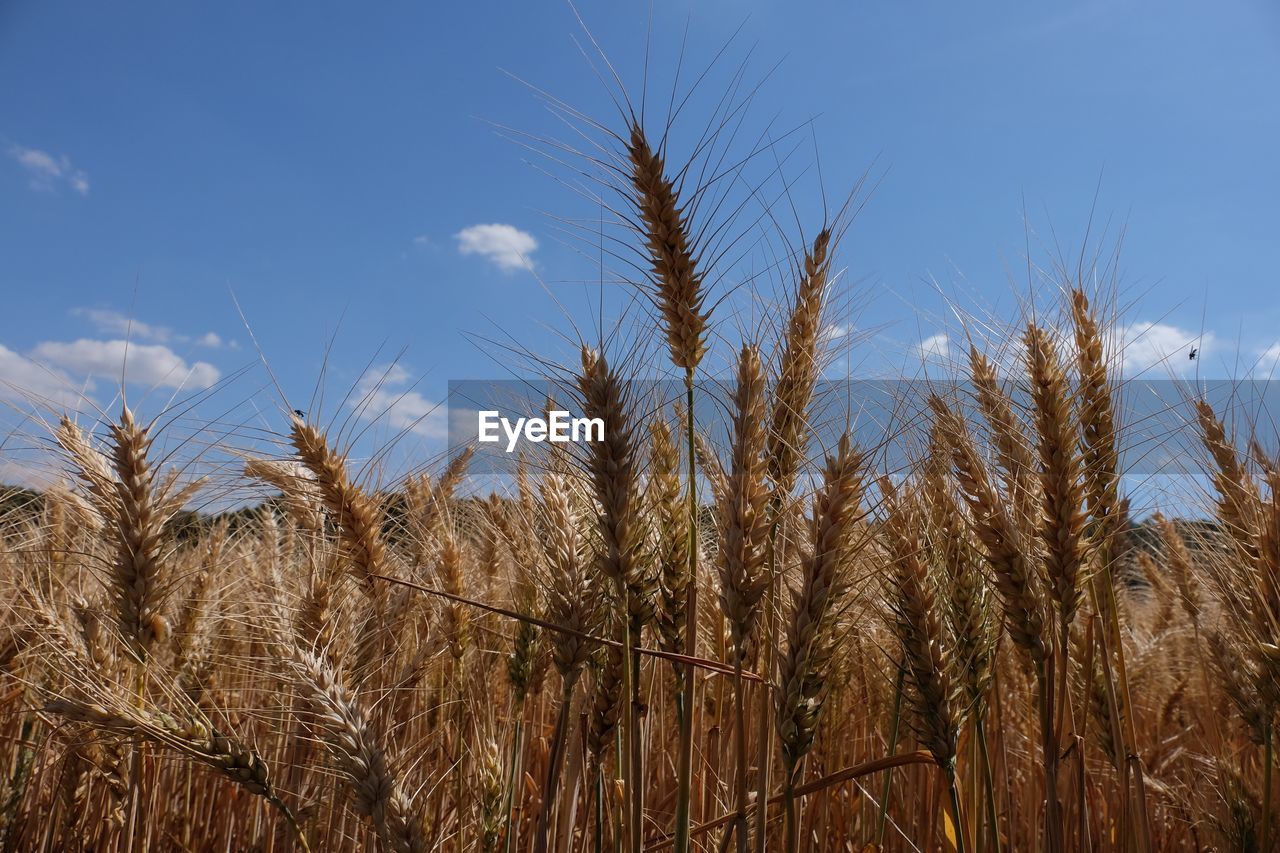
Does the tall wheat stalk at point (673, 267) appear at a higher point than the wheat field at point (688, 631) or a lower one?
higher

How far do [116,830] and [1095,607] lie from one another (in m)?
3.05

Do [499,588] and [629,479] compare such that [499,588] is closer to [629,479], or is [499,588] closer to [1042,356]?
[629,479]

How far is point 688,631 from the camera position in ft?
6.28

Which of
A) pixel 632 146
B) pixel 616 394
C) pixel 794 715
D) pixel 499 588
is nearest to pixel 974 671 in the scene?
pixel 794 715

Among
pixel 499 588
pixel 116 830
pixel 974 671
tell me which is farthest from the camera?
pixel 499 588

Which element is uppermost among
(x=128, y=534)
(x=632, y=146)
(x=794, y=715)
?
(x=632, y=146)

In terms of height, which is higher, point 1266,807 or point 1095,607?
point 1095,607

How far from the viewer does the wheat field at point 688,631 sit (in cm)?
171

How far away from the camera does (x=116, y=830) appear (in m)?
2.66

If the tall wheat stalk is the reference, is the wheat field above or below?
below

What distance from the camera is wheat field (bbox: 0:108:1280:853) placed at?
1710mm

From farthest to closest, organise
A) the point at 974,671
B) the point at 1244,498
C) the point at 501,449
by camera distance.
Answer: the point at 501,449, the point at 1244,498, the point at 974,671

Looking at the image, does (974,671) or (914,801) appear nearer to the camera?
(974,671)

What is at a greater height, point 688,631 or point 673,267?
point 673,267
